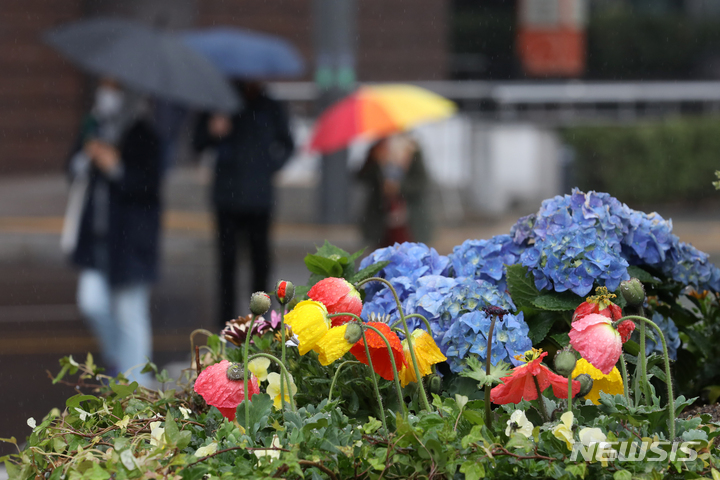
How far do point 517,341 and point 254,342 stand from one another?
569 millimetres

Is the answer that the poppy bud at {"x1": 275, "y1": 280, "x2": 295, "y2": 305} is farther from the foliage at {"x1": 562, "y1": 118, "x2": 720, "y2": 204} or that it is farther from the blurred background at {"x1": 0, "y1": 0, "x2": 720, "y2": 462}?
the foliage at {"x1": 562, "y1": 118, "x2": 720, "y2": 204}

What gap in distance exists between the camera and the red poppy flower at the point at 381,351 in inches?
57.1

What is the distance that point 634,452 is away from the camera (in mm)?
1293

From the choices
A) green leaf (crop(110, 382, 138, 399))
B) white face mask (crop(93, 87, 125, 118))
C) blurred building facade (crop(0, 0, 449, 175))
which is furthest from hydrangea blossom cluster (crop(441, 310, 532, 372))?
blurred building facade (crop(0, 0, 449, 175))

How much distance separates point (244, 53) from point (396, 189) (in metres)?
1.59

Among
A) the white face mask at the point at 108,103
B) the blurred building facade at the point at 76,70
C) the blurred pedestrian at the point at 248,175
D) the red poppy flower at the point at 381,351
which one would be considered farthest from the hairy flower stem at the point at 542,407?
the blurred building facade at the point at 76,70

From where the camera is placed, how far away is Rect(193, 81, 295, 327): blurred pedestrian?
565 centimetres

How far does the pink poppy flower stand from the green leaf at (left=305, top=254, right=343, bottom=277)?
1.97ft

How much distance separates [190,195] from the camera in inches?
456

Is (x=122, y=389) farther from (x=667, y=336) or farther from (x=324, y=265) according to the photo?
(x=667, y=336)

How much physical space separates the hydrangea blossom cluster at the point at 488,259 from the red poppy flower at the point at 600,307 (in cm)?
32

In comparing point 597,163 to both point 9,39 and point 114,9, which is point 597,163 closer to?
point 114,9

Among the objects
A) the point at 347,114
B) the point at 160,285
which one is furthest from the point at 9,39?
the point at 347,114

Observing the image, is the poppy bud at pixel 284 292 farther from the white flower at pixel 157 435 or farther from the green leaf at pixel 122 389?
the green leaf at pixel 122 389
